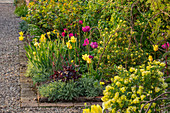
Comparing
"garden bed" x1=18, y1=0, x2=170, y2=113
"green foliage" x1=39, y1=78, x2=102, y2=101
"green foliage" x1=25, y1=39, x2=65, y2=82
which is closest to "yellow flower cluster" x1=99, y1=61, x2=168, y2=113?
"garden bed" x1=18, y1=0, x2=170, y2=113

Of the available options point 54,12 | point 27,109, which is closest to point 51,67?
point 27,109

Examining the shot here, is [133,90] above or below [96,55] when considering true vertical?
below

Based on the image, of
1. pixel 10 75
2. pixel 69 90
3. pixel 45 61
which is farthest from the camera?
pixel 10 75

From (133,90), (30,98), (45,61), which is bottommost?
(30,98)

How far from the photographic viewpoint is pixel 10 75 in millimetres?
4172

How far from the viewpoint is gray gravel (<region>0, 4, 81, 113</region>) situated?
3.17m

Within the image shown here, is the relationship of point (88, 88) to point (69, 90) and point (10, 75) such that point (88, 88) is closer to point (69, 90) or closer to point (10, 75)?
point (69, 90)

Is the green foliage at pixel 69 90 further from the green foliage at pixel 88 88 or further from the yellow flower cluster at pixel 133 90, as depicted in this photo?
the yellow flower cluster at pixel 133 90

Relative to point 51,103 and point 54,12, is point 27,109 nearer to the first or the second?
point 51,103

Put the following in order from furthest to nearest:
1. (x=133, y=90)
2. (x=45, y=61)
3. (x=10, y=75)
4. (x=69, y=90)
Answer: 1. (x=10, y=75)
2. (x=45, y=61)
3. (x=69, y=90)
4. (x=133, y=90)

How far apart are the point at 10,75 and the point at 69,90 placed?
4.40 ft

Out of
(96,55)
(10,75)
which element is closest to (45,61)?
(10,75)

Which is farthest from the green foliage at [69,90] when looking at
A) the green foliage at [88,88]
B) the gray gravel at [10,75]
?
the gray gravel at [10,75]

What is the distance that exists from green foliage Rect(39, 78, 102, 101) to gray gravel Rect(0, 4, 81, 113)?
229 millimetres
